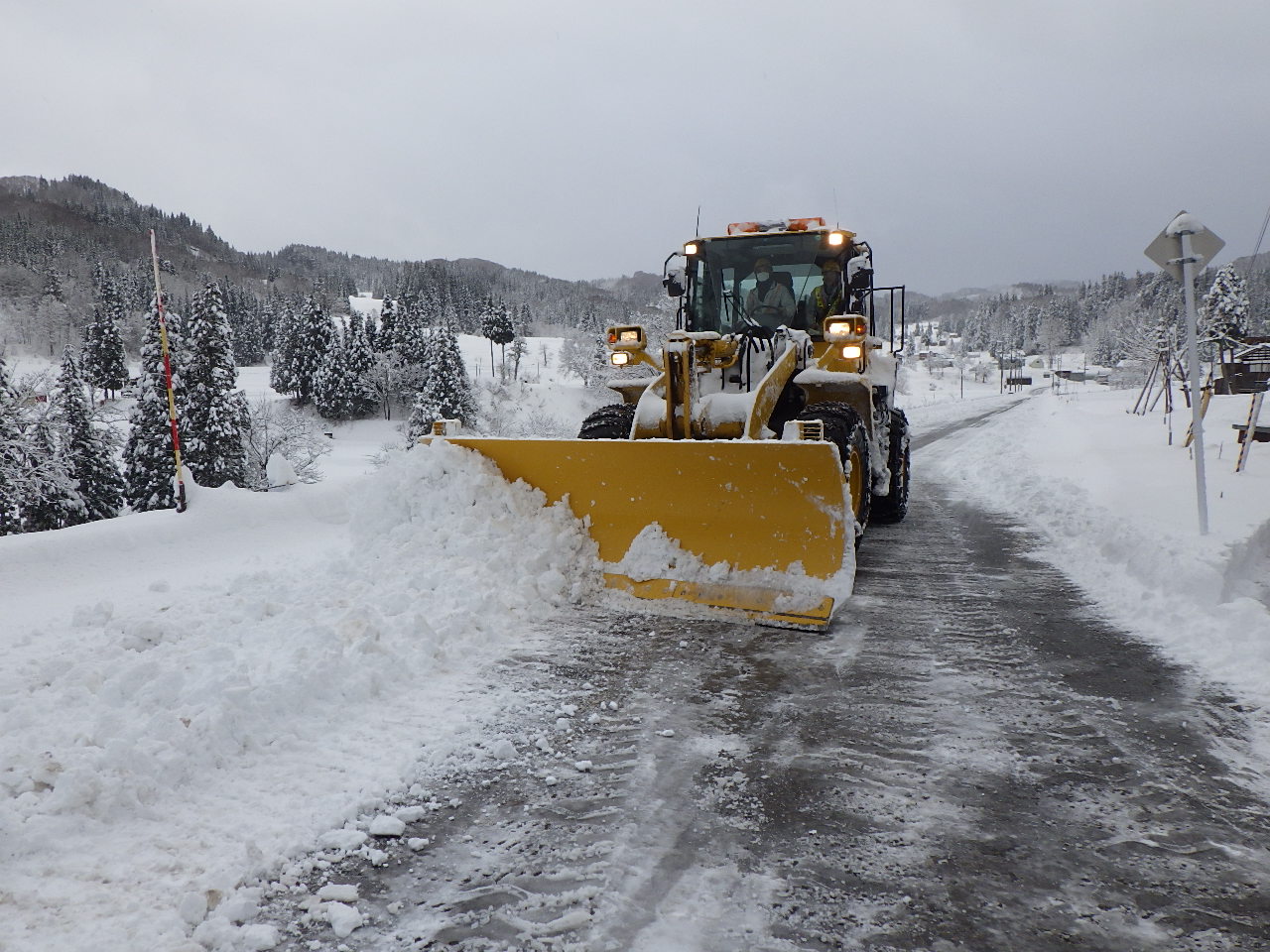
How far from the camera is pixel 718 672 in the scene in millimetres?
3807

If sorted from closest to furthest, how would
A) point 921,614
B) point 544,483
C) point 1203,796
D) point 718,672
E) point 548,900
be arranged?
1. point 548,900
2. point 1203,796
3. point 718,672
4. point 921,614
5. point 544,483

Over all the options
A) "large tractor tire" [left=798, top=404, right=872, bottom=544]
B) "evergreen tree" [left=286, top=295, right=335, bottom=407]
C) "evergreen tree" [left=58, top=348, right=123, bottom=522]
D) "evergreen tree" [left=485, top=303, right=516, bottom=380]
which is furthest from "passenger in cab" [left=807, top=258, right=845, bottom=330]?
"evergreen tree" [left=485, top=303, right=516, bottom=380]

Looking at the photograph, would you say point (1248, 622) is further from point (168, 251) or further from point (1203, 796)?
point (168, 251)

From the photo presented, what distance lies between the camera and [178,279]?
114500mm

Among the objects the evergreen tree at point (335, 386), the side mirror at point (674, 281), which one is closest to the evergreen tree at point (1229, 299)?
the side mirror at point (674, 281)

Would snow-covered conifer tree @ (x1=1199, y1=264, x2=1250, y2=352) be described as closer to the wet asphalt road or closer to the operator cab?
the operator cab

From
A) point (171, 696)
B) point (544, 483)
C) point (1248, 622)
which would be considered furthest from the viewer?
point (544, 483)

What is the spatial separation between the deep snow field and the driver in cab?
231 centimetres

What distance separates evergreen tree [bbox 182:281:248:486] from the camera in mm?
31688

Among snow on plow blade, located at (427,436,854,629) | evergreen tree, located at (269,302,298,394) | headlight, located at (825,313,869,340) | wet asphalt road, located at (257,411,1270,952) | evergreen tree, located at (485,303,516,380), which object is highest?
evergreen tree, located at (485,303,516,380)

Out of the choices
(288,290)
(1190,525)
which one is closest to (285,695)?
→ (1190,525)

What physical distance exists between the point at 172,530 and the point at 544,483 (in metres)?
3.04

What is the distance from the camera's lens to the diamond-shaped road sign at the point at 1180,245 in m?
6.33

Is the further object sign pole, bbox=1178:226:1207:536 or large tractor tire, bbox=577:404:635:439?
large tractor tire, bbox=577:404:635:439
